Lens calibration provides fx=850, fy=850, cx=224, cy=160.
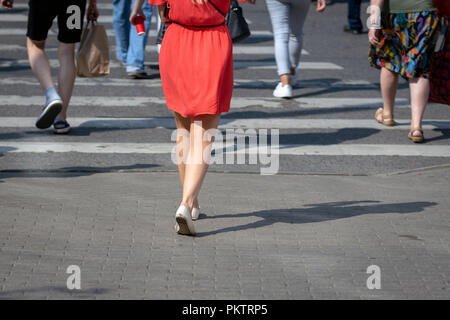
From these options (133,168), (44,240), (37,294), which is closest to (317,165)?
(133,168)

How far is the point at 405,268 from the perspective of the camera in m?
4.45

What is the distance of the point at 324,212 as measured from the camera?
5.50 metres

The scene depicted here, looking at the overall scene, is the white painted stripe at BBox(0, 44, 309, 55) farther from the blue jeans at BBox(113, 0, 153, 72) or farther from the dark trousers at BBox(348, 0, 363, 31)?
the dark trousers at BBox(348, 0, 363, 31)

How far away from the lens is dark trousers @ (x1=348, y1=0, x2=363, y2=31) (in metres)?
14.3

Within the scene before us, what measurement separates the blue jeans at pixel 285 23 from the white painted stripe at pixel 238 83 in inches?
29.6

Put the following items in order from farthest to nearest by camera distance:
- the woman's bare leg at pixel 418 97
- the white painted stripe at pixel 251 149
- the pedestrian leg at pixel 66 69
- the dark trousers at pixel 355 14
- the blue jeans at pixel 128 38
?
the dark trousers at pixel 355 14 → the blue jeans at pixel 128 38 → the woman's bare leg at pixel 418 97 → the pedestrian leg at pixel 66 69 → the white painted stripe at pixel 251 149

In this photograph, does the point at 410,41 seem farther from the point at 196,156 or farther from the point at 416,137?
the point at 196,156

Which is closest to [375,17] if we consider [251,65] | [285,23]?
[285,23]

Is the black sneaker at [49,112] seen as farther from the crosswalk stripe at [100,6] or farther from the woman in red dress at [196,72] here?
the crosswalk stripe at [100,6]

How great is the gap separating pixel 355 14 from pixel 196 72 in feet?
32.6

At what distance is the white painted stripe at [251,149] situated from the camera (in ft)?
23.0

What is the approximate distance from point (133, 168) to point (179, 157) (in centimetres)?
138

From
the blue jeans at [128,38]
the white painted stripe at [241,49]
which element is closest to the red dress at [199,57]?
the blue jeans at [128,38]
